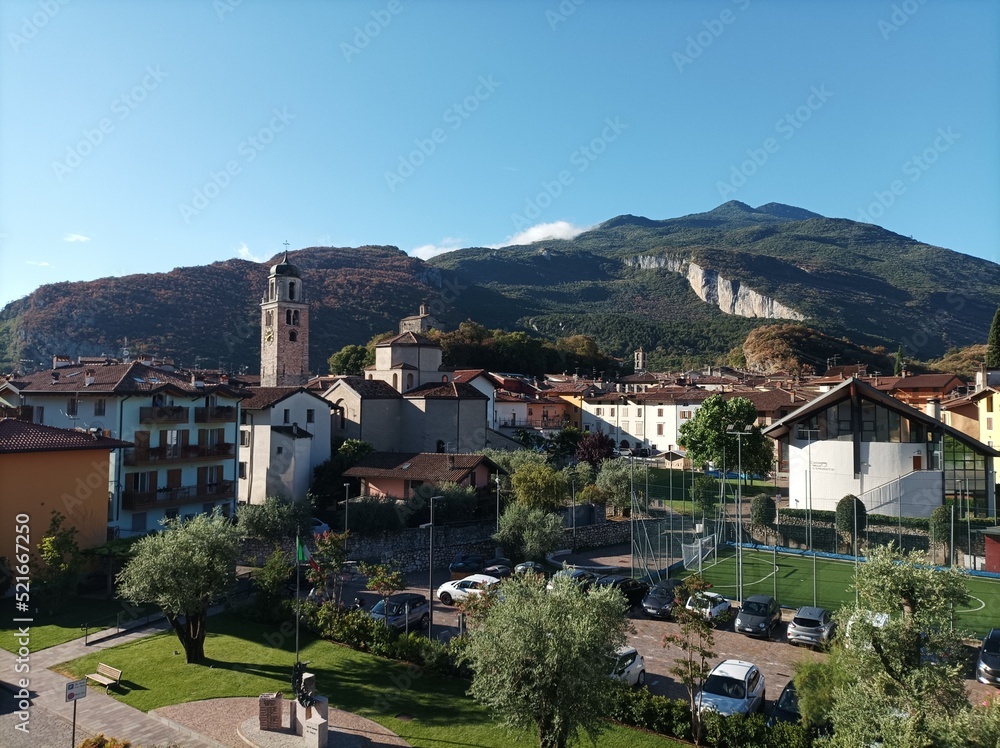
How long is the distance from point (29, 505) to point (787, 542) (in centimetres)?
3370

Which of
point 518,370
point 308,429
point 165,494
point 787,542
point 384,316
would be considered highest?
point 384,316

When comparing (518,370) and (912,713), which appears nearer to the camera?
(912,713)

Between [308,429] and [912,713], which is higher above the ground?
[308,429]

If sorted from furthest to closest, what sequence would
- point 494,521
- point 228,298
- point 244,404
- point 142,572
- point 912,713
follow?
point 228,298 < point 244,404 < point 494,521 < point 142,572 < point 912,713

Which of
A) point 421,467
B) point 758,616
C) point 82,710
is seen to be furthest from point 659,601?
point 421,467

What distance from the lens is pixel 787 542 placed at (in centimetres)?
3491

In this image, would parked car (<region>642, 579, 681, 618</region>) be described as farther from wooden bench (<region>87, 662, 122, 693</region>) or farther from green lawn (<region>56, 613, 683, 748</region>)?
wooden bench (<region>87, 662, 122, 693</region>)

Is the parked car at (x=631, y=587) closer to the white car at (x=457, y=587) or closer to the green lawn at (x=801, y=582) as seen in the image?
the green lawn at (x=801, y=582)

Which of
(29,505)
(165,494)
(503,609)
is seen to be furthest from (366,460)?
(503,609)

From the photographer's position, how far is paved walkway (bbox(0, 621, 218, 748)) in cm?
1524

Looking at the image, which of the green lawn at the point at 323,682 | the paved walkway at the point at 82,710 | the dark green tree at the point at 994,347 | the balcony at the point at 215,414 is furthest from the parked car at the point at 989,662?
the dark green tree at the point at 994,347

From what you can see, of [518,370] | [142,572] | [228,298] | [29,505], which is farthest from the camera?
[228,298]

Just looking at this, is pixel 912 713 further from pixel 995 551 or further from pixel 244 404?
pixel 244 404

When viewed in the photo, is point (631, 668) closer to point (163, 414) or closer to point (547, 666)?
point (547, 666)
